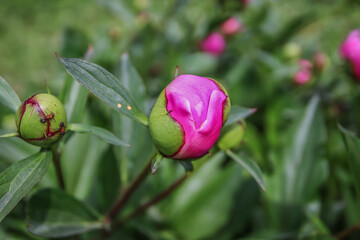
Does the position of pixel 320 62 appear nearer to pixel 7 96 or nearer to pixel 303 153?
pixel 303 153

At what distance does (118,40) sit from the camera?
1.65 meters

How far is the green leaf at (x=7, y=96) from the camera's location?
59 centimetres

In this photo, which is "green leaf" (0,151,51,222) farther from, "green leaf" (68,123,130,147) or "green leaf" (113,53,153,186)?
"green leaf" (113,53,153,186)

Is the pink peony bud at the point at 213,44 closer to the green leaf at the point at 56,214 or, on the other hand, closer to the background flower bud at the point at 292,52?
the background flower bud at the point at 292,52

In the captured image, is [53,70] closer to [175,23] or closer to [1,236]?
[175,23]

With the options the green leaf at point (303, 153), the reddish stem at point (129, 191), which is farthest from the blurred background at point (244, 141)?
the reddish stem at point (129, 191)

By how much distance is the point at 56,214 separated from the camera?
29.6 inches

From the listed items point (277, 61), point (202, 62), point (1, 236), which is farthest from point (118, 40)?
point (1, 236)

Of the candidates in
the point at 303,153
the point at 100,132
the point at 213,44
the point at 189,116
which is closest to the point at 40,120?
the point at 100,132

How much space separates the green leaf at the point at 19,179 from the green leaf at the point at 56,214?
165mm

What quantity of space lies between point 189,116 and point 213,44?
3.35 feet

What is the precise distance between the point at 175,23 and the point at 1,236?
3.56ft

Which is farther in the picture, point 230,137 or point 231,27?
point 231,27

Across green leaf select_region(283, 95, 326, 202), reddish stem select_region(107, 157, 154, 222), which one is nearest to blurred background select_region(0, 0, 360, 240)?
green leaf select_region(283, 95, 326, 202)
